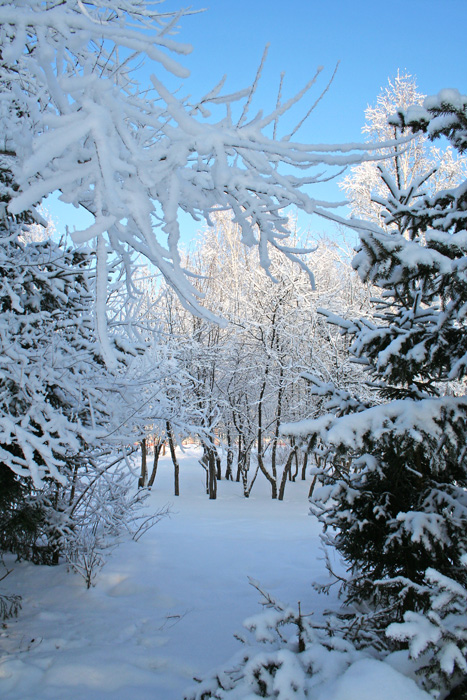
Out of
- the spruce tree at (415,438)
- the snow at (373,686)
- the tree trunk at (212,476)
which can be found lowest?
the tree trunk at (212,476)

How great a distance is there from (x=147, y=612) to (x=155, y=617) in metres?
0.14

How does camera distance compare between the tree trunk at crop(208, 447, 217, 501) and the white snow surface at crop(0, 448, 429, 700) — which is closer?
the white snow surface at crop(0, 448, 429, 700)

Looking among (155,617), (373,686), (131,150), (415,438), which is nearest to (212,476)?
(155,617)

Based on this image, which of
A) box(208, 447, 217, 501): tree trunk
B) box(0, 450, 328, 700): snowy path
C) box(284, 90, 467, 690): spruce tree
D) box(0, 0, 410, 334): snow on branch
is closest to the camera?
box(0, 0, 410, 334): snow on branch

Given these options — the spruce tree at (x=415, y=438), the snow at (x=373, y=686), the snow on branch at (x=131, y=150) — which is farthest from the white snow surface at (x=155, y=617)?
the snow on branch at (x=131, y=150)

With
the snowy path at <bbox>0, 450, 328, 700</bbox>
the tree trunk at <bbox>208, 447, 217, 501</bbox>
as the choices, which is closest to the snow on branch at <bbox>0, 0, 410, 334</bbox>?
the snowy path at <bbox>0, 450, 328, 700</bbox>

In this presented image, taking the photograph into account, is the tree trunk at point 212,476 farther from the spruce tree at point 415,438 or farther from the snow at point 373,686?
the snow at point 373,686

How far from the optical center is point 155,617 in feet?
12.2

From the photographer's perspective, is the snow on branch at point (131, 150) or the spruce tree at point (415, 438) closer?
the snow on branch at point (131, 150)

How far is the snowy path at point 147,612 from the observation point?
2703mm

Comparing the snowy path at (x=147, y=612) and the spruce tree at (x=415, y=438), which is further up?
the spruce tree at (x=415, y=438)

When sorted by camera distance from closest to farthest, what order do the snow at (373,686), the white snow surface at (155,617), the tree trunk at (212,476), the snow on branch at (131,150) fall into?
the snow on branch at (131,150), the snow at (373,686), the white snow surface at (155,617), the tree trunk at (212,476)

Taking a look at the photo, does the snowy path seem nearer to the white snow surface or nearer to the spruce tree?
the white snow surface

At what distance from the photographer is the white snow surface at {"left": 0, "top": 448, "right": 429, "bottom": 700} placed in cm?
257
